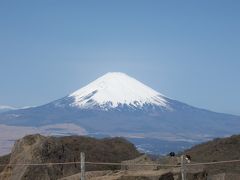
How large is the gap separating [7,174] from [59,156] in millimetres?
2432

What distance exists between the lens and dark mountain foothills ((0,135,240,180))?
20.8m

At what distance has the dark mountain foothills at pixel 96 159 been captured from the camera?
20.8 metres

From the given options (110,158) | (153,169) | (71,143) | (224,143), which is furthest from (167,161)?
(224,143)

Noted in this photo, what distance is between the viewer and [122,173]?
20.3 m

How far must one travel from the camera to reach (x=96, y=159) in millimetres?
31000

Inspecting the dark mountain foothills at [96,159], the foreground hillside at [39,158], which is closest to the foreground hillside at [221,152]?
the dark mountain foothills at [96,159]

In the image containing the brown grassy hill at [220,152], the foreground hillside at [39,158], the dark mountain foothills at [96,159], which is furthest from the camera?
the brown grassy hill at [220,152]

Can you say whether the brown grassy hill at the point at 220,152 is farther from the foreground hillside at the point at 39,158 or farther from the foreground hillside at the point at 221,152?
the foreground hillside at the point at 39,158

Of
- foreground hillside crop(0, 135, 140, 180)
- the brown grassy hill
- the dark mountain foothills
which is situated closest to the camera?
the dark mountain foothills

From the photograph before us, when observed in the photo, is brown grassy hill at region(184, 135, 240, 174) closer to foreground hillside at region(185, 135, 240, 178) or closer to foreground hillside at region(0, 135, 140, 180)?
foreground hillside at region(185, 135, 240, 178)

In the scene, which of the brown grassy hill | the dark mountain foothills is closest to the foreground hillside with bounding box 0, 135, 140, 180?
the dark mountain foothills

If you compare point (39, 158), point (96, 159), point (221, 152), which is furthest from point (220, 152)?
point (39, 158)

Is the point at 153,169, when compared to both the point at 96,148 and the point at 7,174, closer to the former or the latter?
the point at 7,174

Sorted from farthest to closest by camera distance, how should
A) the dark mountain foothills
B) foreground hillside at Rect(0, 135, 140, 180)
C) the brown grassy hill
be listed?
the brown grassy hill < foreground hillside at Rect(0, 135, 140, 180) < the dark mountain foothills
